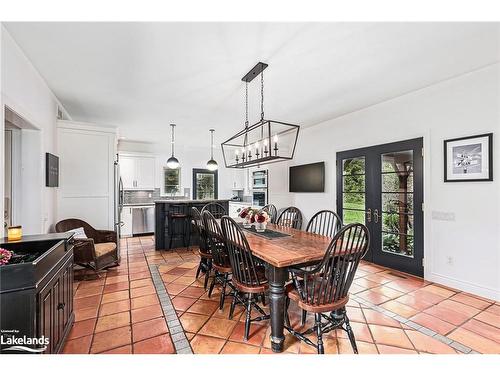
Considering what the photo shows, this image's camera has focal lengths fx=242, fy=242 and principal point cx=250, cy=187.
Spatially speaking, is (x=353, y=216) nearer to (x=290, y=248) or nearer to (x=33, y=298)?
(x=290, y=248)

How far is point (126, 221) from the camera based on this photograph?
624 cm

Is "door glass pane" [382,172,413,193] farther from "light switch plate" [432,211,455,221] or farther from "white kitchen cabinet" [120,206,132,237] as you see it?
"white kitchen cabinet" [120,206,132,237]

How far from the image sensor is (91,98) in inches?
142

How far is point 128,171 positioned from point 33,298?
5685mm

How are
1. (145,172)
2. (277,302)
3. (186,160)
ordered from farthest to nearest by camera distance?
1. (186,160)
2. (145,172)
3. (277,302)

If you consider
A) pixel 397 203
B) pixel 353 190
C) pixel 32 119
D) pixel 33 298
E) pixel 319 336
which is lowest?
pixel 319 336

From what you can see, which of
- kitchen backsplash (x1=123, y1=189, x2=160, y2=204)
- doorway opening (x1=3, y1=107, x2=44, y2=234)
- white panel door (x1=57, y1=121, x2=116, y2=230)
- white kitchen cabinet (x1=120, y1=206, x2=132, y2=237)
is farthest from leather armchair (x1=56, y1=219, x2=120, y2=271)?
kitchen backsplash (x1=123, y1=189, x2=160, y2=204)

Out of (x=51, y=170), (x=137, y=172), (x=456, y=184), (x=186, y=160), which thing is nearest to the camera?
(x=456, y=184)

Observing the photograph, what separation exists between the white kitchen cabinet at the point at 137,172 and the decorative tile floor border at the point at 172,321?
3877mm

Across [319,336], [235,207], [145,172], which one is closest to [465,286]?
[319,336]

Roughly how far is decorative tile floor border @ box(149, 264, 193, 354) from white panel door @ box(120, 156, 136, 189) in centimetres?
387
